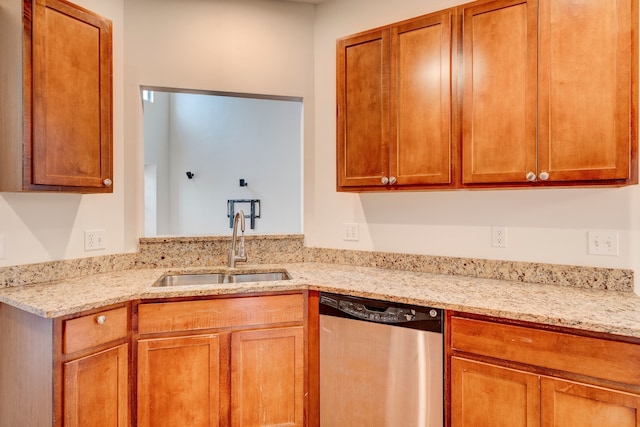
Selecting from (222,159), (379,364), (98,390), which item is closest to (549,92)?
(379,364)

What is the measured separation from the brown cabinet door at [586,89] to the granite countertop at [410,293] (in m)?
0.51

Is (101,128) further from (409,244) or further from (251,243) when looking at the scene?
(409,244)

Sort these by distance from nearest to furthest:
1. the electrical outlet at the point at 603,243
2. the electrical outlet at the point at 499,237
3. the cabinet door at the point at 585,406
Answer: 1. the cabinet door at the point at 585,406
2. the electrical outlet at the point at 603,243
3. the electrical outlet at the point at 499,237

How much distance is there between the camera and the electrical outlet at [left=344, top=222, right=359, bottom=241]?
8.00ft

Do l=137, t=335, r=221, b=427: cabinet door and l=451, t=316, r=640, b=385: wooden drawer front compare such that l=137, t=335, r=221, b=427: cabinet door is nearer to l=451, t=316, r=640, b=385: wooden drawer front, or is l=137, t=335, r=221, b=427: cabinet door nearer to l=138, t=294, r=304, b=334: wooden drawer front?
l=138, t=294, r=304, b=334: wooden drawer front

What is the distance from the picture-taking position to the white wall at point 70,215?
1.82 m

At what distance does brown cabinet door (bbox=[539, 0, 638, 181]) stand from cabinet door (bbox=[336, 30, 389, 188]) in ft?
2.36

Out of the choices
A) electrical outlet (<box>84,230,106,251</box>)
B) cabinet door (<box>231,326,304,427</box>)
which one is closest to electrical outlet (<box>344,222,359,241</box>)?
cabinet door (<box>231,326,304,427</box>)

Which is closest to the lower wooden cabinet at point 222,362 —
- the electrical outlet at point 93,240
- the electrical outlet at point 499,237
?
the electrical outlet at point 93,240

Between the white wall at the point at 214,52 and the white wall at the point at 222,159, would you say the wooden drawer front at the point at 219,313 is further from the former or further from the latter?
the white wall at the point at 222,159

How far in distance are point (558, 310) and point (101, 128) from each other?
2150 mm

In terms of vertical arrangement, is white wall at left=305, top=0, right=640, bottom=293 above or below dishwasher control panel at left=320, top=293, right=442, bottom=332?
above

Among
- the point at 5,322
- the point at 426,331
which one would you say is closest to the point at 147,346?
the point at 5,322

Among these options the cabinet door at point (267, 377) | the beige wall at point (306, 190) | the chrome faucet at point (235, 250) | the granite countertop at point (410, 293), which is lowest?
the cabinet door at point (267, 377)
